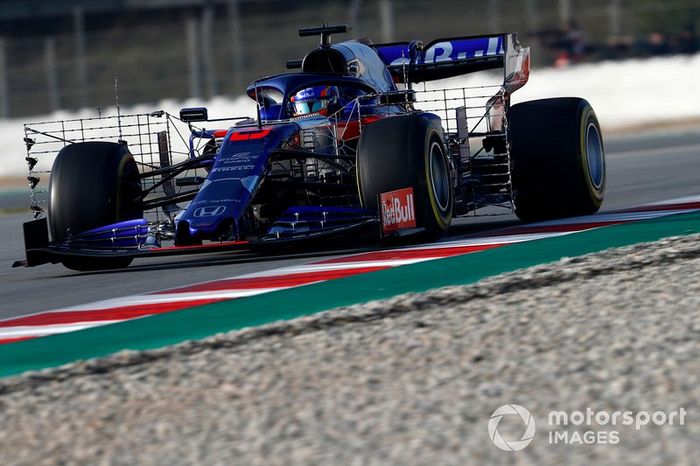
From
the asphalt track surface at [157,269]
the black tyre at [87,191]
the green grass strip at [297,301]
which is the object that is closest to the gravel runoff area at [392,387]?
the green grass strip at [297,301]

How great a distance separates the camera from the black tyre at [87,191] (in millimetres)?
8734

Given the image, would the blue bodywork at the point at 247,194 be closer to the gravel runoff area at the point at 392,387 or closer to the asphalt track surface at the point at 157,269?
the asphalt track surface at the point at 157,269

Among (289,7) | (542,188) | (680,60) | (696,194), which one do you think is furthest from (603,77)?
(289,7)

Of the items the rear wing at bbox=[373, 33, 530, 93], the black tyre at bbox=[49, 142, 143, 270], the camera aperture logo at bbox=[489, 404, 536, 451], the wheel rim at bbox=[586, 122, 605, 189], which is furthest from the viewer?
the rear wing at bbox=[373, 33, 530, 93]

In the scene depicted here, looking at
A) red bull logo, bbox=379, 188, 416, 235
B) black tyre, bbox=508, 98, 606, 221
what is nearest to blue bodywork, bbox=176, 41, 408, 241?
red bull logo, bbox=379, 188, 416, 235

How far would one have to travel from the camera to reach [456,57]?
1074 cm

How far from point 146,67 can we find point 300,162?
21.2 metres

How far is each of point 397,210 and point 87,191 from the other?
6.93 ft

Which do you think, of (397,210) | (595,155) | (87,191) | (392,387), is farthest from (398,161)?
(392,387)

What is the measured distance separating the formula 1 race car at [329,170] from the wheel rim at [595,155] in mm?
15

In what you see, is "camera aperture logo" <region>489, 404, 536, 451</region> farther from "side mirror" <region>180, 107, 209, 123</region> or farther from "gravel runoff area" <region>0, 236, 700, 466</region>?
"side mirror" <region>180, 107, 209, 123</region>

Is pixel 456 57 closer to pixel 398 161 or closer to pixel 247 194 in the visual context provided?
pixel 398 161

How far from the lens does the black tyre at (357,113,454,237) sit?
8141mm

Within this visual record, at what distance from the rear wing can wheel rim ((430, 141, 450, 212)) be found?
6.10 feet
